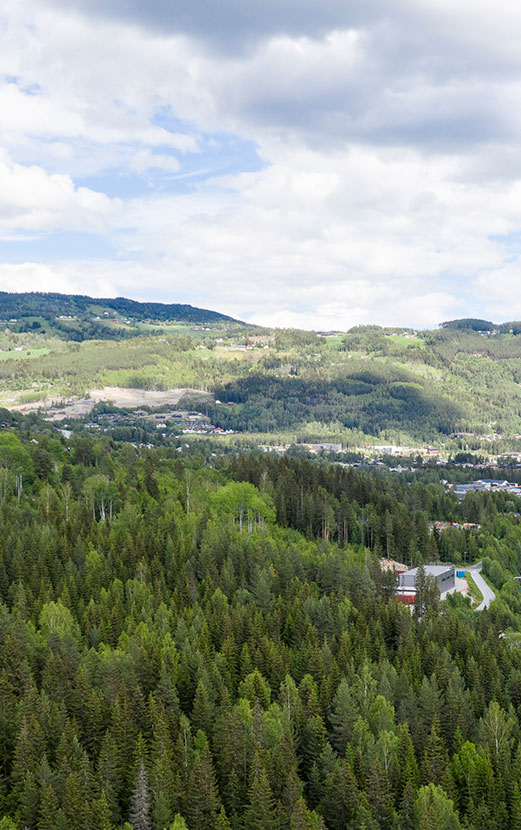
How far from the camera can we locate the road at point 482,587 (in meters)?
116

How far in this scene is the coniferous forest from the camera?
55.4 metres

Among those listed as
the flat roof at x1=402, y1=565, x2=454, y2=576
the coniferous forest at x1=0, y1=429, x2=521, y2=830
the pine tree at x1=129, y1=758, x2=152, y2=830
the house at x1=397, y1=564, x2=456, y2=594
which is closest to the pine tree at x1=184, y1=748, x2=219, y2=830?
the coniferous forest at x1=0, y1=429, x2=521, y2=830

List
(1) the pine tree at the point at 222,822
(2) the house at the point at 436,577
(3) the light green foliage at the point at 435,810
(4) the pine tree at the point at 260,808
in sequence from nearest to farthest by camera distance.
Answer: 1. (3) the light green foliage at the point at 435,810
2. (1) the pine tree at the point at 222,822
3. (4) the pine tree at the point at 260,808
4. (2) the house at the point at 436,577

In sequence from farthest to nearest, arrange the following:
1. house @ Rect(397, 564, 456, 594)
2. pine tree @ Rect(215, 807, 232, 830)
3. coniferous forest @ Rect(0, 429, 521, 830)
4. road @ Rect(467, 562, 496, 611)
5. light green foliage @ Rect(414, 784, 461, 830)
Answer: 1. house @ Rect(397, 564, 456, 594)
2. road @ Rect(467, 562, 496, 611)
3. coniferous forest @ Rect(0, 429, 521, 830)
4. pine tree @ Rect(215, 807, 232, 830)
5. light green foliage @ Rect(414, 784, 461, 830)

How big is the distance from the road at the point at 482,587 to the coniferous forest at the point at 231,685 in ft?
8.17

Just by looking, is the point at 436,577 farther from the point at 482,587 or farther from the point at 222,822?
the point at 222,822

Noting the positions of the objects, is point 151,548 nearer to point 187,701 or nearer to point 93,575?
point 93,575

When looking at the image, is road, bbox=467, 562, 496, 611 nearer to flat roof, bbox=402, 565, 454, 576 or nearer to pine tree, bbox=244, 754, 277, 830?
flat roof, bbox=402, 565, 454, 576

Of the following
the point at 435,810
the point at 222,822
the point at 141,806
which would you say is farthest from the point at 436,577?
the point at 141,806

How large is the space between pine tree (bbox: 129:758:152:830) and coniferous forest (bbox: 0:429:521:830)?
13 cm

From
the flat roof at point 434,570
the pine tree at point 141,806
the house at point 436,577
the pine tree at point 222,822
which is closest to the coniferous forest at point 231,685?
the pine tree at point 141,806

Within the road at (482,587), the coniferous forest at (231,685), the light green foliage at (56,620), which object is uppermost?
the light green foliage at (56,620)

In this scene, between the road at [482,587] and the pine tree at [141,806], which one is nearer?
the pine tree at [141,806]

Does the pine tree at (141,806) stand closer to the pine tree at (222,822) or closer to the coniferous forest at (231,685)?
the coniferous forest at (231,685)
